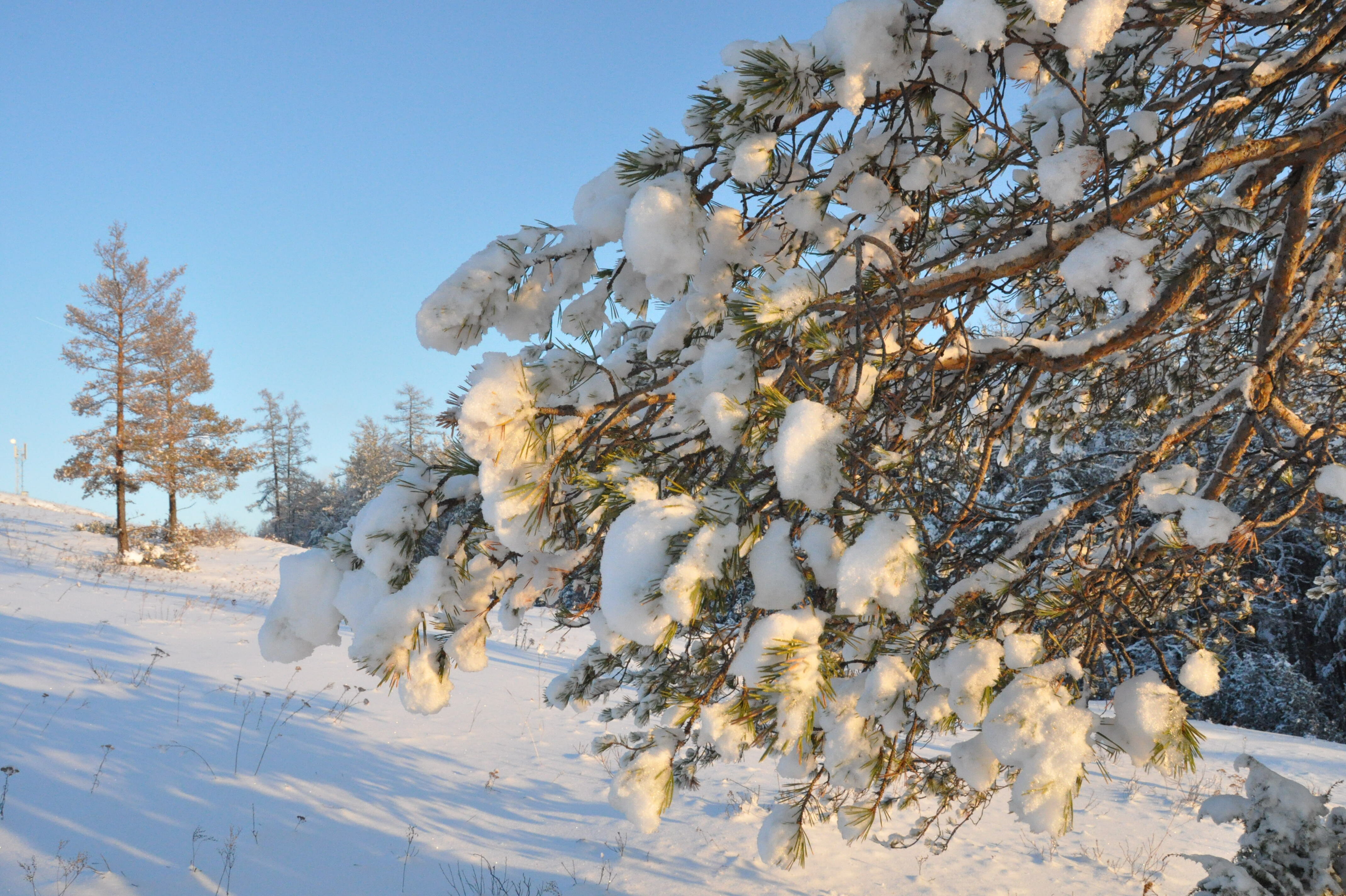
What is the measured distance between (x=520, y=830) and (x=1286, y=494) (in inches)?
176

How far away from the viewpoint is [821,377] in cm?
186

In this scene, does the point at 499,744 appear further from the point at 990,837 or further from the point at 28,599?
the point at 28,599

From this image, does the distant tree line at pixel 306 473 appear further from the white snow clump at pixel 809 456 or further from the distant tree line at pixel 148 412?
the white snow clump at pixel 809 456

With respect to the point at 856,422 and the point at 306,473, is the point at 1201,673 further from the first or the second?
the point at 306,473

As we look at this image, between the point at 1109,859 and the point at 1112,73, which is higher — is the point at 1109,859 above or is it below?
below

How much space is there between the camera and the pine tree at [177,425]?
1859 centimetres

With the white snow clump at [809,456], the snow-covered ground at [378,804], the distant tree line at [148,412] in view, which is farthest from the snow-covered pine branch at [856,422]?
the distant tree line at [148,412]

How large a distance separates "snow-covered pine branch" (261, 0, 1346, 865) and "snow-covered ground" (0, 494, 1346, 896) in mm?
2455

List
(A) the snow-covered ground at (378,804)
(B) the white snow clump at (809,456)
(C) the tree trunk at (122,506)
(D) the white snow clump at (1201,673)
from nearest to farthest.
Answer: (B) the white snow clump at (809,456)
(D) the white snow clump at (1201,673)
(A) the snow-covered ground at (378,804)
(C) the tree trunk at (122,506)

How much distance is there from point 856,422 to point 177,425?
22375 mm

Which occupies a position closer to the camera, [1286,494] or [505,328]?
[505,328]

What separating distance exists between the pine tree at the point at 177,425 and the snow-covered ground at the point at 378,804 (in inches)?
502

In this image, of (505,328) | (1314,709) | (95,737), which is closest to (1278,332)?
(505,328)

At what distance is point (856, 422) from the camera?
5.33 ft
